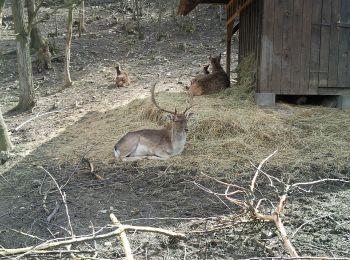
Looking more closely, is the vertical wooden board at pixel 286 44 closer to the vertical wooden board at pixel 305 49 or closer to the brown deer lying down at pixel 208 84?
the vertical wooden board at pixel 305 49

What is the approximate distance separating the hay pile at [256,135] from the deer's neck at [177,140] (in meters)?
0.16

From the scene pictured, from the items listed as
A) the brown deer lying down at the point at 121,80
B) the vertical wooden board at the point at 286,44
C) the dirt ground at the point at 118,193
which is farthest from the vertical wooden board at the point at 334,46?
the brown deer lying down at the point at 121,80

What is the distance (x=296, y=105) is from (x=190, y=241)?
6.32 meters

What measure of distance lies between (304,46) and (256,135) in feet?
8.98

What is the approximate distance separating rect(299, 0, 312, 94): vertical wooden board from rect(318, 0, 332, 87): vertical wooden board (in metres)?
0.29

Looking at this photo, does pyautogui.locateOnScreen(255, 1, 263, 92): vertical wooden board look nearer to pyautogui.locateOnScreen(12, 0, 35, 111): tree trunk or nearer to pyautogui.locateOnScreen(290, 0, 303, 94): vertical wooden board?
pyautogui.locateOnScreen(290, 0, 303, 94): vertical wooden board

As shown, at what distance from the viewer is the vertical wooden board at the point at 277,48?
970cm

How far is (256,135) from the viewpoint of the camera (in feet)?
27.2

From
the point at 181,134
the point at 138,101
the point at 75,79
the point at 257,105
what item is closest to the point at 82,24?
the point at 75,79

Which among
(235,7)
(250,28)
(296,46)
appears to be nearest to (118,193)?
(296,46)

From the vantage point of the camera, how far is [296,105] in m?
10.3

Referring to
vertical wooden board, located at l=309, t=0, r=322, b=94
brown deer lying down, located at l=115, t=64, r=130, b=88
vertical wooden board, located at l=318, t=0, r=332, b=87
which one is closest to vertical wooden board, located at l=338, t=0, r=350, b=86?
vertical wooden board, located at l=318, t=0, r=332, b=87

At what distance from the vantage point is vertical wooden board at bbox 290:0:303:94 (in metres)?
9.72

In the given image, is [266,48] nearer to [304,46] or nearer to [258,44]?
[258,44]
